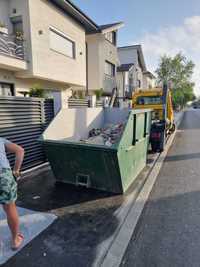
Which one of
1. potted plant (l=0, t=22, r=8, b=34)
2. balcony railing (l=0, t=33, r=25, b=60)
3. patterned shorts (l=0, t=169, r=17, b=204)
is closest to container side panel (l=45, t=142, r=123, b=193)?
patterned shorts (l=0, t=169, r=17, b=204)

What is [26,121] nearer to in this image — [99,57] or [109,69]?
[99,57]

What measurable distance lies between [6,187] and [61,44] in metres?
11.3

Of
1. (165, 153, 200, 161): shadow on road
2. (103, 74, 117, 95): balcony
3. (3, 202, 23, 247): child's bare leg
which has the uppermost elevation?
(103, 74, 117, 95): balcony

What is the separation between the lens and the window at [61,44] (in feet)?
36.6

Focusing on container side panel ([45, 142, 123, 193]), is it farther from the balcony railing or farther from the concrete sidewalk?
the balcony railing

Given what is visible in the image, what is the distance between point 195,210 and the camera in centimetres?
357

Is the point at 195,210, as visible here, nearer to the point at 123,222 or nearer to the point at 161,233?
the point at 161,233

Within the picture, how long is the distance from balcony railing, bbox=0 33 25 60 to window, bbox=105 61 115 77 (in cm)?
1010

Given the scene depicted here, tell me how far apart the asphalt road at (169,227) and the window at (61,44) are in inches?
372

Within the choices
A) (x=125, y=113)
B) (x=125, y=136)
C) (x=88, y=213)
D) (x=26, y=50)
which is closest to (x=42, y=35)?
(x=26, y=50)

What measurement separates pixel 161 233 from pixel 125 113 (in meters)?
4.17

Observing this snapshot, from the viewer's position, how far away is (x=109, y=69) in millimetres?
19219

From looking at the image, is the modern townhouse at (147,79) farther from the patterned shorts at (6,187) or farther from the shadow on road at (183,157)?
the patterned shorts at (6,187)

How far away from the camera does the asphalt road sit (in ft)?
8.10
